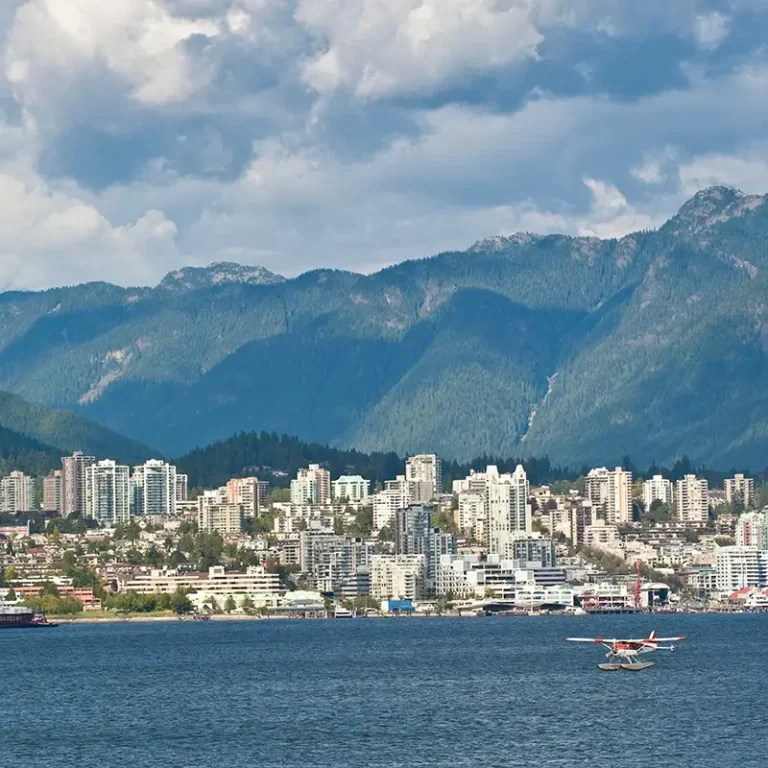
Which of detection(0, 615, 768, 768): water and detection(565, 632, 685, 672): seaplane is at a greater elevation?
detection(565, 632, 685, 672): seaplane

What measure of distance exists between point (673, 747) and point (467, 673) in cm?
3977

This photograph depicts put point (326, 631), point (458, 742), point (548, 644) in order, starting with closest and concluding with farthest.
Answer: point (458, 742) → point (548, 644) → point (326, 631)

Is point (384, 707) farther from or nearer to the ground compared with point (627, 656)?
nearer to the ground

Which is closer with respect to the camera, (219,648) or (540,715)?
(540,715)

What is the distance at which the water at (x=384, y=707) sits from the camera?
85875mm

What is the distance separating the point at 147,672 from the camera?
134m

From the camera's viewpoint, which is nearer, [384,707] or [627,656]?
[384,707]

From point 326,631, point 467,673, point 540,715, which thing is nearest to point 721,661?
point 467,673

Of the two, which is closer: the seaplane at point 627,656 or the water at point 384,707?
the water at point 384,707

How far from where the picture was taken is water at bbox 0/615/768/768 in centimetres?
8588

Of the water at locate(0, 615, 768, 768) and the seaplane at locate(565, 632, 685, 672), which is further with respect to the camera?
the seaplane at locate(565, 632, 685, 672)

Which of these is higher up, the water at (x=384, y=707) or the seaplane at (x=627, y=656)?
the seaplane at (x=627, y=656)

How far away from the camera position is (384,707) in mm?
103938

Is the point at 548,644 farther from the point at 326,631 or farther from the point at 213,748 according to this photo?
the point at 213,748
